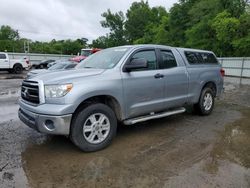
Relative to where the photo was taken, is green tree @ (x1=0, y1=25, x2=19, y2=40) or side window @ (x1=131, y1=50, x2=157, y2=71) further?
green tree @ (x1=0, y1=25, x2=19, y2=40)

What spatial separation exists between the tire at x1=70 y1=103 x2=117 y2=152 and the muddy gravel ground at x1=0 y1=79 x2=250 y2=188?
A: 169mm

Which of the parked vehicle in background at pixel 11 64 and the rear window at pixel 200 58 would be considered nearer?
the rear window at pixel 200 58

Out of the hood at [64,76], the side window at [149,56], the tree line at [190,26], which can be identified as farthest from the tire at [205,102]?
the tree line at [190,26]

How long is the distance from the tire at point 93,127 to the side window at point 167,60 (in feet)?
5.68

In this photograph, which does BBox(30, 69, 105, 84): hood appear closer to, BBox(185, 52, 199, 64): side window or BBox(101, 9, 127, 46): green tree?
BBox(185, 52, 199, 64): side window

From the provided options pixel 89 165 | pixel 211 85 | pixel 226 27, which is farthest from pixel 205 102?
pixel 226 27

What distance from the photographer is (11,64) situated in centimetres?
2130

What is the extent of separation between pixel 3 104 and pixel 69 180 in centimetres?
593

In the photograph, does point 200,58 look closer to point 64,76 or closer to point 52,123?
point 64,76

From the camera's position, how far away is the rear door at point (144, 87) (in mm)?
4500

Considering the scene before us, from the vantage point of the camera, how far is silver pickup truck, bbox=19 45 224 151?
379cm

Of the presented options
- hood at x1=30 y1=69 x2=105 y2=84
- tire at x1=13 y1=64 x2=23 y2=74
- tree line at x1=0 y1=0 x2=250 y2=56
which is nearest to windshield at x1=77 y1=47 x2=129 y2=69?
hood at x1=30 y1=69 x2=105 y2=84

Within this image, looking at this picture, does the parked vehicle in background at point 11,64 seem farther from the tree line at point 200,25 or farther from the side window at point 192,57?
the tree line at point 200,25

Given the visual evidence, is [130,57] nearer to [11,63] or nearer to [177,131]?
[177,131]
